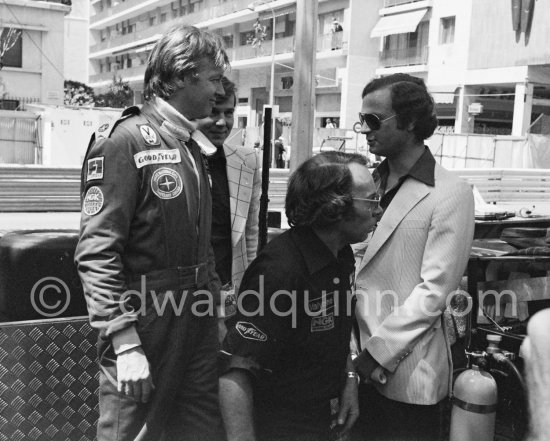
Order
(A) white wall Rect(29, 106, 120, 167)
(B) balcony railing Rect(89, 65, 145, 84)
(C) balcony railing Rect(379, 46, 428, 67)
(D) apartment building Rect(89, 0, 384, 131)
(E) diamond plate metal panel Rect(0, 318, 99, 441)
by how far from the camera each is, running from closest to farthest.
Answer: (E) diamond plate metal panel Rect(0, 318, 99, 441), (A) white wall Rect(29, 106, 120, 167), (C) balcony railing Rect(379, 46, 428, 67), (D) apartment building Rect(89, 0, 384, 131), (B) balcony railing Rect(89, 65, 145, 84)

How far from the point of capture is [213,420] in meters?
2.45

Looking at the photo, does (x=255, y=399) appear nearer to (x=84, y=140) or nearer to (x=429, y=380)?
(x=429, y=380)

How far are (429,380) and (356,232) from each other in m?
0.62

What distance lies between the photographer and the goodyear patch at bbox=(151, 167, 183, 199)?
2.25 metres

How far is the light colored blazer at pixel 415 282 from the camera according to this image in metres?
2.52

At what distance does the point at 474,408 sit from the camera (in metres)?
2.70

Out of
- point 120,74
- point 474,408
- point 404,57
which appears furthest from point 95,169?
point 120,74

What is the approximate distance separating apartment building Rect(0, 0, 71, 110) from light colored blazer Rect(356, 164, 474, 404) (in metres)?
41.4

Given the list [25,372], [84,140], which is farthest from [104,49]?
[25,372]

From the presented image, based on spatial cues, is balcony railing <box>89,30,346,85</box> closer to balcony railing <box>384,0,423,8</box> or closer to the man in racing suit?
balcony railing <box>384,0,423,8</box>

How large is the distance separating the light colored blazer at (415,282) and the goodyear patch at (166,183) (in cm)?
82

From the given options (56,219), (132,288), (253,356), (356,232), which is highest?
(356,232)

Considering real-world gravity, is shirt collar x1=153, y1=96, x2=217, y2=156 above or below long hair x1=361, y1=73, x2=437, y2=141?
below

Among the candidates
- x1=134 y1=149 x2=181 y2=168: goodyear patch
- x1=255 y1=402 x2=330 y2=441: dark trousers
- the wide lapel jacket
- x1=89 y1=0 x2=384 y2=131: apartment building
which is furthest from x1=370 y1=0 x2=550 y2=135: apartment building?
x1=255 y1=402 x2=330 y2=441: dark trousers
